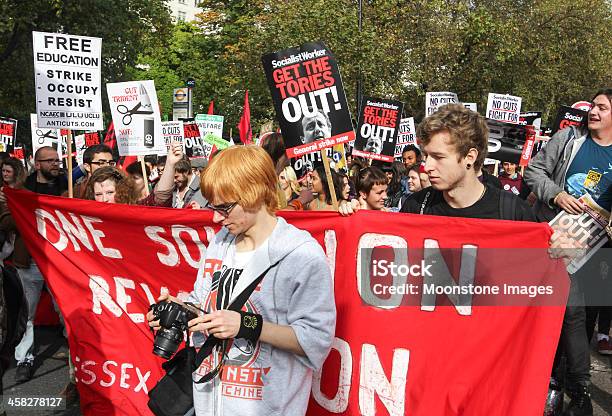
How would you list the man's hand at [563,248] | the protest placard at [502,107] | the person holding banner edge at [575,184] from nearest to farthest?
1. the man's hand at [563,248]
2. the person holding banner edge at [575,184]
3. the protest placard at [502,107]

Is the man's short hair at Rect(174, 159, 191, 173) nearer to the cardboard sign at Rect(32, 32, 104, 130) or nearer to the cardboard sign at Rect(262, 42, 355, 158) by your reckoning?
the cardboard sign at Rect(32, 32, 104, 130)

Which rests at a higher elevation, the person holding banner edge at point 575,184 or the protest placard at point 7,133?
the person holding banner edge at point 575,184

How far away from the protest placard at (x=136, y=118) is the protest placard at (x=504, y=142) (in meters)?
4.31

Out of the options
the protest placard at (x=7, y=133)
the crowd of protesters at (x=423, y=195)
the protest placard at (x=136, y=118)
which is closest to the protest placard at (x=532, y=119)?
the protest placard at (x=136, y=118)

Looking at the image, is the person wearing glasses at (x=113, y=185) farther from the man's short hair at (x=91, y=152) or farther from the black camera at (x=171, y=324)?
the black camera at (x=171, y=324)

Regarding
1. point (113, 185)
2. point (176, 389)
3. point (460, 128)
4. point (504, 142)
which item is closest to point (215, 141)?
point (504, 142)

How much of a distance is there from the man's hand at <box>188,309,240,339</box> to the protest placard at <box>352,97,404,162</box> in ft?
31.9

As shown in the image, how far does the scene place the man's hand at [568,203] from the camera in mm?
4590

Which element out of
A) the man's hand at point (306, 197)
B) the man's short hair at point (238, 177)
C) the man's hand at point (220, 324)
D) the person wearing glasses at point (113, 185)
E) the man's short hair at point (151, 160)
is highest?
the man's short hair at point (238, 177)

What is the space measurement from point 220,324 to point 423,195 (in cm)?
182

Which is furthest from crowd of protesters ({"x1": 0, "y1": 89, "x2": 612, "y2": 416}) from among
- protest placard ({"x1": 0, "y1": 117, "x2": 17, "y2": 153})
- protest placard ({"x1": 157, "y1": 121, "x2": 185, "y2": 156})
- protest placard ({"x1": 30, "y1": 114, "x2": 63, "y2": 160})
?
protest placard ({"x1": 30, "y1": 114, "x2": 63, "y2": 160})

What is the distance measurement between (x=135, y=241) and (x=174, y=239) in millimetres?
272

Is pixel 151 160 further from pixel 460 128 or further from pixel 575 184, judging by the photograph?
pixel 460 128

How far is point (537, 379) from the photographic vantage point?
A: 382cm
